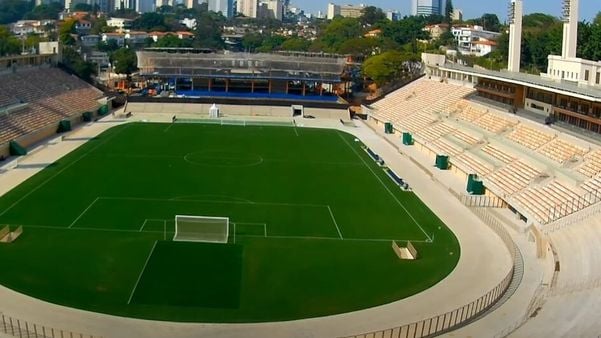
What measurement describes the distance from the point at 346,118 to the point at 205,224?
37.3m

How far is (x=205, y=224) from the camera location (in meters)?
25.2

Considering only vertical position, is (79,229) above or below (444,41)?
below

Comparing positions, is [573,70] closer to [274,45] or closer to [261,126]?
[261,126]

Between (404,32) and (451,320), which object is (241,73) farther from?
(404,32)

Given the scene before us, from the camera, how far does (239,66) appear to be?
68812 millimetres

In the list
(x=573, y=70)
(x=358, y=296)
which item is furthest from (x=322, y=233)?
(x=573, y=70)

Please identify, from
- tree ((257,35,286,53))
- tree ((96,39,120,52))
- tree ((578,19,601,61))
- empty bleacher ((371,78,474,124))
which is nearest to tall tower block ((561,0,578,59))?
empty bleacher ((371,78,474,124))

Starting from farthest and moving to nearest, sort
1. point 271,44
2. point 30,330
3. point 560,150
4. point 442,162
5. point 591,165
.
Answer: point 271,44
point 442,162
point 560,150
point 591,165
point 30,330

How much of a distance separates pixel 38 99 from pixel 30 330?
38.3 m

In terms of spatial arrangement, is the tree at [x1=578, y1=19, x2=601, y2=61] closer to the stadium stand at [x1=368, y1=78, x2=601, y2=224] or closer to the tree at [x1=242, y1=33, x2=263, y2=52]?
the stadium stand at [x1=368, y1=78, x2=601, y2=224]

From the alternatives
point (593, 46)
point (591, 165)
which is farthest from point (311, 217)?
point (593, 46)

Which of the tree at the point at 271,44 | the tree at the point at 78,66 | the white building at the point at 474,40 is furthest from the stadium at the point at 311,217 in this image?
the tree at the point at 271,44

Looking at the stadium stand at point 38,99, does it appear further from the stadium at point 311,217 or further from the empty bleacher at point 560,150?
the empty bleacher at point 560,150

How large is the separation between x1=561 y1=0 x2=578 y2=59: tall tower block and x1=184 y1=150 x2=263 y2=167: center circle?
67.6 ft
